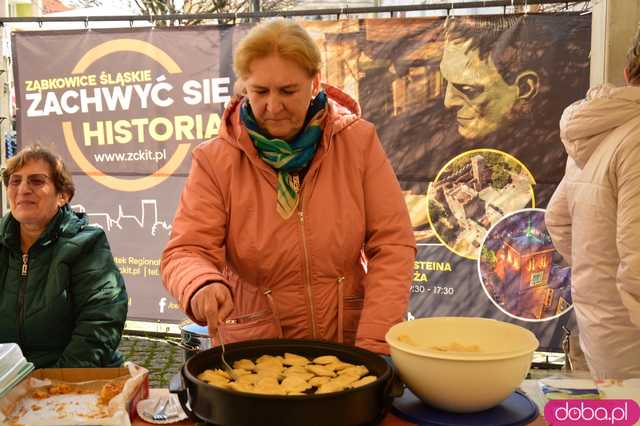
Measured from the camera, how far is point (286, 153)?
5.76ft

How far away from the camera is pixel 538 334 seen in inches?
Answer: 151

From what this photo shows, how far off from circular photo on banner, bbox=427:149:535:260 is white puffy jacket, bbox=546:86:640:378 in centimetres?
164

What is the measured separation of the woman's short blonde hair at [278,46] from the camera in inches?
66.1

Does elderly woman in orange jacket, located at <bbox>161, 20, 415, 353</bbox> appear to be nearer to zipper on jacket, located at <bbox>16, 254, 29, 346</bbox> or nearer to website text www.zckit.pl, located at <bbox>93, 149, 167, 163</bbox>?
zipper on jacket, located at <bbox>16, 254, 29, 346</bbox>

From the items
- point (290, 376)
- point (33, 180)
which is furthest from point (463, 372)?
point (33, 180)

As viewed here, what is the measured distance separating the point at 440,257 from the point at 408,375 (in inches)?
105

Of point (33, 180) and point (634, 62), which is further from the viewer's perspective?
point (33, 180)

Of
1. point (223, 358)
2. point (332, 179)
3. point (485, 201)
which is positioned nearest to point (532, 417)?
point (223, 358)

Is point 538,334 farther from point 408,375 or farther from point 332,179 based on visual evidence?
point 408,375

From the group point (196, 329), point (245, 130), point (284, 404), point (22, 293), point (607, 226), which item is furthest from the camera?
point (196, 329)

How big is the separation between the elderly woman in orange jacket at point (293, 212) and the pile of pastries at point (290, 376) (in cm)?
31

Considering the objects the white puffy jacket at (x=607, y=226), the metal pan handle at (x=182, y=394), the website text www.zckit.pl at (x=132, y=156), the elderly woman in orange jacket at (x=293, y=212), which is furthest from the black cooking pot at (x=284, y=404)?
the website text www.zckit.pl at (x=132, y=156)

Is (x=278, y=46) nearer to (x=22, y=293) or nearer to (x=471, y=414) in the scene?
(x=471, y=414)

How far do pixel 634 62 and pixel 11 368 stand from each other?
1.85m
